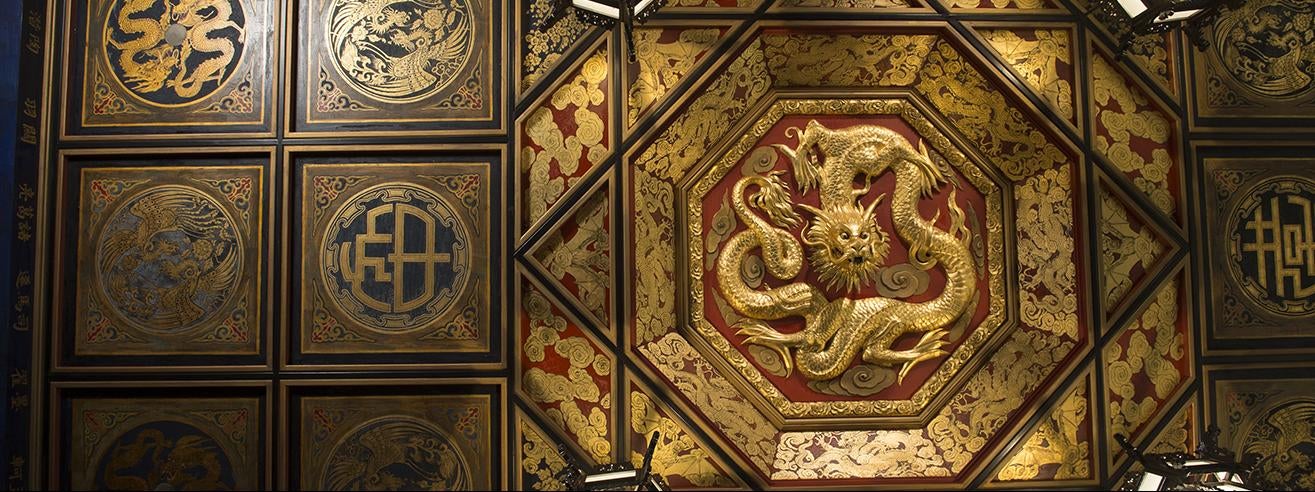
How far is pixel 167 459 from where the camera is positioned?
9.00 feet

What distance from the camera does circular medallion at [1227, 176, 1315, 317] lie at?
2.88 meters

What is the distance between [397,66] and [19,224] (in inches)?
57.7

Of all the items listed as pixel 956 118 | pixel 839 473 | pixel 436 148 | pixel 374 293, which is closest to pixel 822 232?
pixel 956 118

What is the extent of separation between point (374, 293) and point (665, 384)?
113 cm

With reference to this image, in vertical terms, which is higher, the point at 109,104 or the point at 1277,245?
the point at 109,104

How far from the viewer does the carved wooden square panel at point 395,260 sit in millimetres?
2770

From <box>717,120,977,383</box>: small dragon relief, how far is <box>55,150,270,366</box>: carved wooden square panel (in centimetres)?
178

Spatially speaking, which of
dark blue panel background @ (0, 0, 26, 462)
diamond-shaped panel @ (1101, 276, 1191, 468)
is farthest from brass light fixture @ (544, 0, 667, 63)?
diamond-shaped panel @ (1101, 276, 1191, 468)

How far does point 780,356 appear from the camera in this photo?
2883mm

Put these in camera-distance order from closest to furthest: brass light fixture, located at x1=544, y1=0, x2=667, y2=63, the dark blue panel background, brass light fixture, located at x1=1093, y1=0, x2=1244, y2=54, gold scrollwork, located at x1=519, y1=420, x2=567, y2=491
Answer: brass light fixture, located at x1=1093, y1=0, x2=1244, y2=54, brass light fixture, located at x1=544, y1=0, x2=667, y2=63, the dark blue panel background, gold scrollwork, located at x1=519, y1=420, x2=567, y2=491

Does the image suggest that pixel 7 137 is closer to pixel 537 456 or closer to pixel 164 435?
pixel 164 435

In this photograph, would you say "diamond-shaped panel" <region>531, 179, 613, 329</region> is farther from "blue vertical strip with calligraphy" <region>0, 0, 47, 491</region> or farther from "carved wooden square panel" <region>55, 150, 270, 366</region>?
"blue vertical strip with calligraphy" <region>0, 0, 47, 491</region>

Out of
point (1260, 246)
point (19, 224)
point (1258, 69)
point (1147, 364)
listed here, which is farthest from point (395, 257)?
point (1258, 69)

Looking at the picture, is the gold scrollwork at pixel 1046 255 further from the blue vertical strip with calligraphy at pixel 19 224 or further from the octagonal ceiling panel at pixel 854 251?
the blue vertical strip with calligraphy at pixel 19 224
